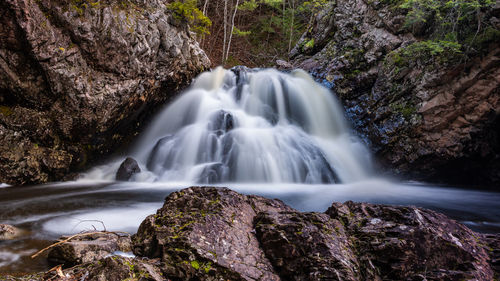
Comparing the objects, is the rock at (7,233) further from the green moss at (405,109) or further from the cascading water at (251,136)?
the green moss at (405,109)

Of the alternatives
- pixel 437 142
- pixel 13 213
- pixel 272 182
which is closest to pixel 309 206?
pixel 272 182

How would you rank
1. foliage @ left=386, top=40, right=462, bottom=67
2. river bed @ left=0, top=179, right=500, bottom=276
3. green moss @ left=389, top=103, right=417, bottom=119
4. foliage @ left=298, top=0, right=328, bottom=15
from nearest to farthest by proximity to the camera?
1. river bed @ left=0, top=179, right=500, bottom=276
2. foliage @ left=386, top=40, right=462, bottom=67
3. green moss @ left=389, top=103, right=417, bottom=119
4. foliage @ left=298, top=0, right=328, bottom=15

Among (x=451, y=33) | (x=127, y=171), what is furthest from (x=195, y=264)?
(x=451, y=33)

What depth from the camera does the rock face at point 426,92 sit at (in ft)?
23.9

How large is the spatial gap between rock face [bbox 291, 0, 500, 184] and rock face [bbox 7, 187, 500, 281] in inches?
250

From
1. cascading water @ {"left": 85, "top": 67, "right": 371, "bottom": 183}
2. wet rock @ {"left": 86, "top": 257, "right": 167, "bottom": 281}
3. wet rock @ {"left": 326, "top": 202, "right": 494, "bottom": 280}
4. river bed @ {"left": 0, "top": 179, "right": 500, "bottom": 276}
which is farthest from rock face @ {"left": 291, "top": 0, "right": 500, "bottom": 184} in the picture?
wet rock @ {"left": 86, "top": 257, "right": 167, "bottom": 281}

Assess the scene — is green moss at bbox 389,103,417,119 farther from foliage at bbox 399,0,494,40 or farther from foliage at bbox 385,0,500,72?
foliage at bbox 399,0,494,40

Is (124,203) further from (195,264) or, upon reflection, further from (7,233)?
(195,264)

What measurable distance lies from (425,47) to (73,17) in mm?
8440

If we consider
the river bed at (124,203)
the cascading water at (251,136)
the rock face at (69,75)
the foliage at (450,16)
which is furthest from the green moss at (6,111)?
the foliage at (450,16)

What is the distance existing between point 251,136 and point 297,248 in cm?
630

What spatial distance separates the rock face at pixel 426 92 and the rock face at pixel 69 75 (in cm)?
670

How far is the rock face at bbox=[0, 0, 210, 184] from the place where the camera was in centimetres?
502

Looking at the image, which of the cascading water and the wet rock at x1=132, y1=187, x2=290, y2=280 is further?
the cascading water
